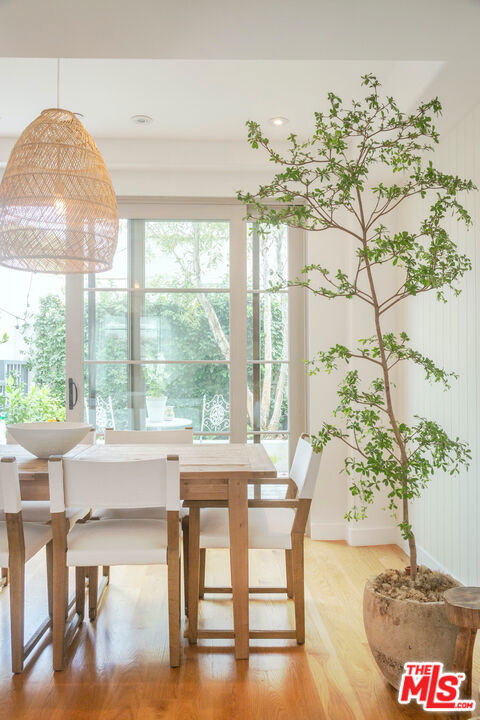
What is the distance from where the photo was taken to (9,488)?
2225 mm

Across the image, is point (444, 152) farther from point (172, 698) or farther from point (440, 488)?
point (172, 698)

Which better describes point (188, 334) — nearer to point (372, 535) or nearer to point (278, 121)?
point (278, 121)

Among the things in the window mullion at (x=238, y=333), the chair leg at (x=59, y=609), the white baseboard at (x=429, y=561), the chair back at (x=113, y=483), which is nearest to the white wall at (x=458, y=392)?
the white baseboard at (x=429, y=561)

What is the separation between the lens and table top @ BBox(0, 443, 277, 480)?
2408 millimetres

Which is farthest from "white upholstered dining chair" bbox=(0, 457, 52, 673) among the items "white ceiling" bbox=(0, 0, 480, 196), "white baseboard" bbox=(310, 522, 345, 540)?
"white baseboard" bbox=(310, 522, 345, 540)

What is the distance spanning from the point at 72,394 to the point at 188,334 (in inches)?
37.3

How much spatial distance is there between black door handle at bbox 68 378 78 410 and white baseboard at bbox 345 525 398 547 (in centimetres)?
215

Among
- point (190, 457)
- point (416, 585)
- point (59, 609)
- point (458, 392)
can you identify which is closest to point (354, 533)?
point (458, 392)

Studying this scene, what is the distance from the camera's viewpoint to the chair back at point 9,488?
2209 mm

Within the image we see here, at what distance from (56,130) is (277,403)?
2470 millimetres

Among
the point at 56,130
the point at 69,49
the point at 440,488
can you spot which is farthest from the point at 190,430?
the point at 69,49

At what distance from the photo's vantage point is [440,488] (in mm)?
3316

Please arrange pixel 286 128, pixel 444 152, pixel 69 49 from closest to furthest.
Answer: pixel 69 49 < pixel 444 152 < pixel 286 128

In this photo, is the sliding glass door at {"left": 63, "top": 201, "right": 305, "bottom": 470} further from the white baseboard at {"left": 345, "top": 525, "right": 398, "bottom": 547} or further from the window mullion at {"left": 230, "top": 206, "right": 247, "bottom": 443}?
the white baseboard at {"left": 345, "top": 525, "right": 398, "bottom": 547}
